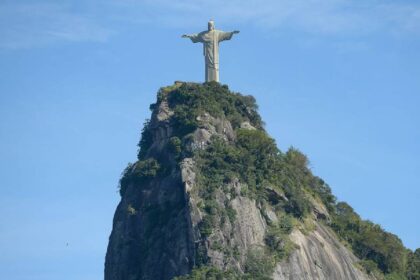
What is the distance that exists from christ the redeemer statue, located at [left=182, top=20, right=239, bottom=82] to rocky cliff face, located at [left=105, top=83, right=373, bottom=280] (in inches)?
111

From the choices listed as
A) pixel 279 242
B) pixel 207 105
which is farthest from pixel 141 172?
pixel 279 242

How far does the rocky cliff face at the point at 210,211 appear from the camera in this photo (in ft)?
417

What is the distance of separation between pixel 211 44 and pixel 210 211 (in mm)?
19294

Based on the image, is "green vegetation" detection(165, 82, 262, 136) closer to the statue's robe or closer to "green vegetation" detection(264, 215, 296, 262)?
the statue's robe

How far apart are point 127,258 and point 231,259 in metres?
9.35

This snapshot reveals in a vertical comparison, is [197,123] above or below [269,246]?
above

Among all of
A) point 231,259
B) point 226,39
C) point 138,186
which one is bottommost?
point 231,259

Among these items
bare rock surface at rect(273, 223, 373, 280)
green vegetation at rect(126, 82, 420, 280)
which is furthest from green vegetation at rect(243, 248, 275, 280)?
bare rock surface at rect(273, 223, 373, 280)

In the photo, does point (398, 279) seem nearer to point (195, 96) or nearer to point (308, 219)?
point (308, 219)

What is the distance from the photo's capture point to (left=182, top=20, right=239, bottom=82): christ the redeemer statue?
14238 cm

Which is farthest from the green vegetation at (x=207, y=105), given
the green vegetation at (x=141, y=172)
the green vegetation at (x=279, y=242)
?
the green vegetation at (x=279, y=242)

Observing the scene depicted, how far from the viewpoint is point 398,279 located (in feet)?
456

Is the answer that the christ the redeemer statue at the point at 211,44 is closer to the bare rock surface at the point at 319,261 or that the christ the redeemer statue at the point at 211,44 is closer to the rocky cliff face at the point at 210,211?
the rocky cliff face at the point at 210,211

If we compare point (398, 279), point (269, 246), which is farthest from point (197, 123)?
point (398, 279)
